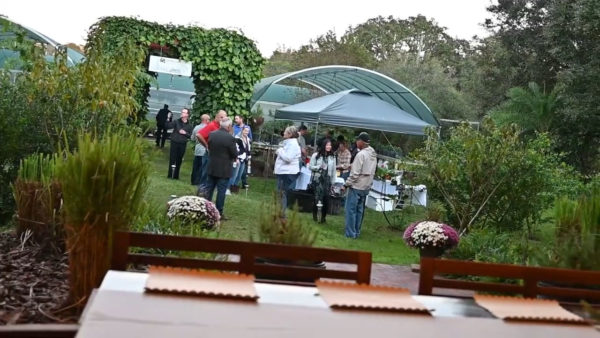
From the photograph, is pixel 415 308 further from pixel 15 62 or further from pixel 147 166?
pixel 15 62

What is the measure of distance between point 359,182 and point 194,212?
3927 mm

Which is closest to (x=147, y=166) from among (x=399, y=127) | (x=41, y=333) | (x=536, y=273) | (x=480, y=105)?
(x=41, y=333)

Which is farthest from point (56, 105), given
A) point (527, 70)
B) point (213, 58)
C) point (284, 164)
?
point (527, 70)

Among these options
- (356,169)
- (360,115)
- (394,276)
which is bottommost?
(394,276)

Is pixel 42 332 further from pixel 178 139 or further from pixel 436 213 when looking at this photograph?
pixel 178 139

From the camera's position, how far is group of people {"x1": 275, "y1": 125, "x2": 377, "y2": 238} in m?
11.0

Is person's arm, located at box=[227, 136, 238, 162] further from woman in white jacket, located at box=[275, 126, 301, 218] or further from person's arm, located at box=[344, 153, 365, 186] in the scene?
person's arm, located at box=[344, 153, 365, 186]

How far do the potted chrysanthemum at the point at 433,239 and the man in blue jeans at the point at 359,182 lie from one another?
221 cm

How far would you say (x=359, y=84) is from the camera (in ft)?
75.8

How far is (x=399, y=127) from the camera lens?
15.0m

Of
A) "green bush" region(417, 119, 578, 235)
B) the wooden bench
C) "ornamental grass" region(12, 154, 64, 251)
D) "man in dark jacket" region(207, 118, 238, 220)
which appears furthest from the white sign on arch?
the wooden bench

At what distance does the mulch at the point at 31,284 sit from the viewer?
4.21 m

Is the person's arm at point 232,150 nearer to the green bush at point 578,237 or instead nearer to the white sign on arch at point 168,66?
the green bush at point 578,237

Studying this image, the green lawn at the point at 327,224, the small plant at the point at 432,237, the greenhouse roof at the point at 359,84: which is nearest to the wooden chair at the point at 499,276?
the green lawn at the point at 327,224
